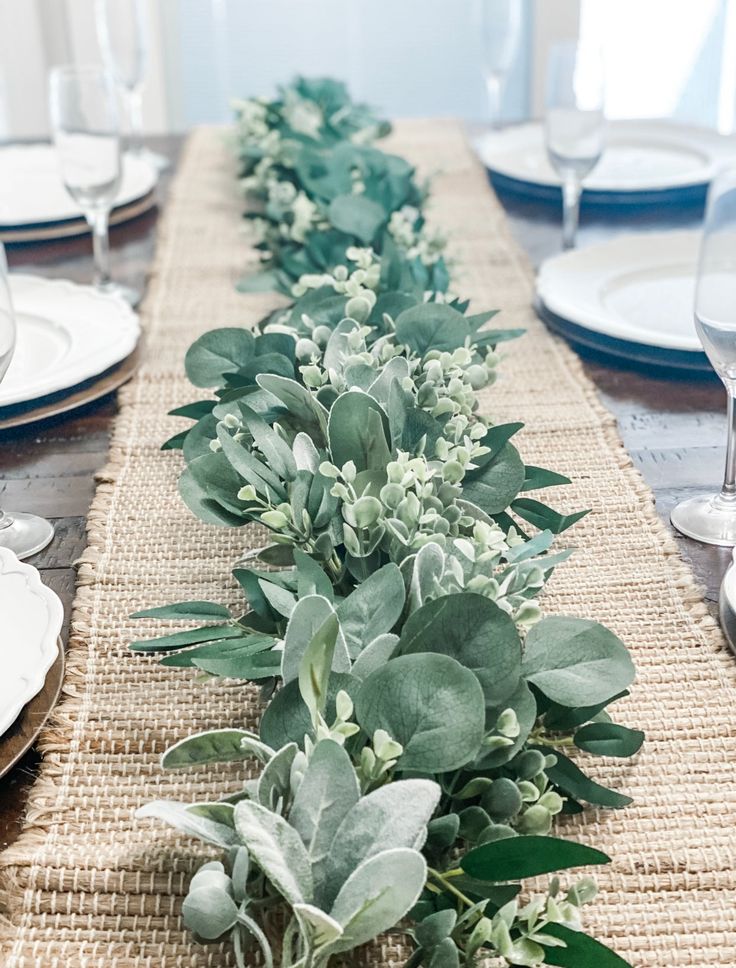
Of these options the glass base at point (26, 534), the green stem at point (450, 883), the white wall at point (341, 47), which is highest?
the green stem at point (450, 883)

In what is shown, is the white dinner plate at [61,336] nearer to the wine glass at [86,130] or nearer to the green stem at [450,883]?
the wine glass at [86,130]

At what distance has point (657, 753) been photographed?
1.94ft

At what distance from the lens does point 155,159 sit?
185 centimetres

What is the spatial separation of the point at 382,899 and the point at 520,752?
131 millimetres

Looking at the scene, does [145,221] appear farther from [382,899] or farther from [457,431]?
[382,899]

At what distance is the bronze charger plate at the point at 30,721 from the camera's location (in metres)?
0.57

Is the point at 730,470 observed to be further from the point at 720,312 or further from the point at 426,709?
the point at 426,709

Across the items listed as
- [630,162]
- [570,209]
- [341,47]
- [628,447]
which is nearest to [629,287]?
[570,209]

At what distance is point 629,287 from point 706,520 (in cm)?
47

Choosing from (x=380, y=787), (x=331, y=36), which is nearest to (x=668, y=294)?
(x=380, y=787)

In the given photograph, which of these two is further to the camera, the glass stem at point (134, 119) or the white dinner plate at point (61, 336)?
the glass stem at point (134, 119)

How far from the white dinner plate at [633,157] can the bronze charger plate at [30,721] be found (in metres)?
1.11

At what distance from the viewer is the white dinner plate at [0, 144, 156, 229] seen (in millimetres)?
1460

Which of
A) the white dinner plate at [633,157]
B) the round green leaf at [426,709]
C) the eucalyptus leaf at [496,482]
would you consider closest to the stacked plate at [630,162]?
the white dinner plate at [633,157]
